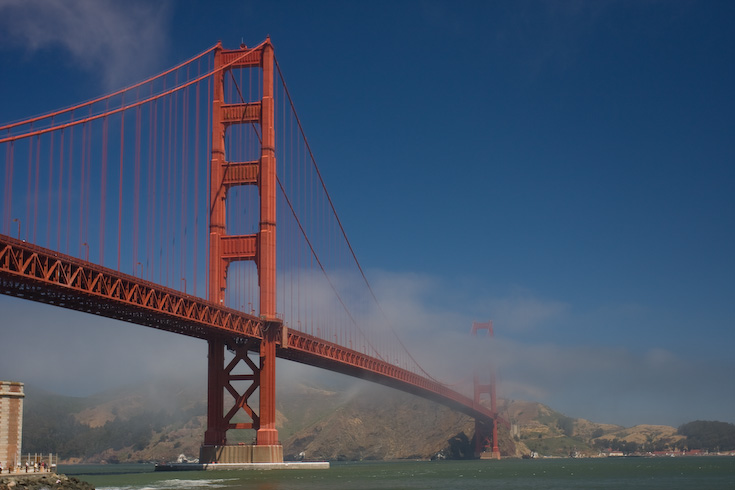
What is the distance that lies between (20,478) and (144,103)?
2866cm

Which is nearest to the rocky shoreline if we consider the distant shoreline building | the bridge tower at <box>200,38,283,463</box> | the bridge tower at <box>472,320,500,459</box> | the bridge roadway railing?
the distant shoreline building

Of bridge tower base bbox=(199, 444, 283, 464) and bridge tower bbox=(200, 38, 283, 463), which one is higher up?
bridge tower bbox=(200, 38, 283, 463)

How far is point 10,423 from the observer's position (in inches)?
1567

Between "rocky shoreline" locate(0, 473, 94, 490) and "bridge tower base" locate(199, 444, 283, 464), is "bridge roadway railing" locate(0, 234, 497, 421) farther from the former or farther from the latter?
"rocky shoreline" locate(0, 473, 94, 490)

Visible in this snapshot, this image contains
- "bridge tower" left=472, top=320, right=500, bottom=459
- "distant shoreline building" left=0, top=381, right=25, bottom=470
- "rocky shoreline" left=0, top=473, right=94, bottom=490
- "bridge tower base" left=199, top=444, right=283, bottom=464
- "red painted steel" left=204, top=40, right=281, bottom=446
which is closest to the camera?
"rocky shoreline" left=0, top=473, right=94, bottom=490

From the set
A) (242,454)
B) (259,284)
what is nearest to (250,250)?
(259,284)

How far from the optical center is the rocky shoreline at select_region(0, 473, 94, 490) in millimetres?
32906

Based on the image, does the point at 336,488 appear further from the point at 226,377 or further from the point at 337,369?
the point at 337,369

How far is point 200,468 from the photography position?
2496 inches

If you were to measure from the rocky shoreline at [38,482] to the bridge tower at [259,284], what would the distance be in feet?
78.5

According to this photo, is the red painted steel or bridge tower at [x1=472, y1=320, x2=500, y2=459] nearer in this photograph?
the red painted steel

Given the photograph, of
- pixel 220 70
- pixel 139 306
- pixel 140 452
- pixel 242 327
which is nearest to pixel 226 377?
pixel 242 327

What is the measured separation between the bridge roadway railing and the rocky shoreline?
8476 mm

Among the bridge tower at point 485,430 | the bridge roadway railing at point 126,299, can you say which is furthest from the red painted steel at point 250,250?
the bridge tower at point 485,430
